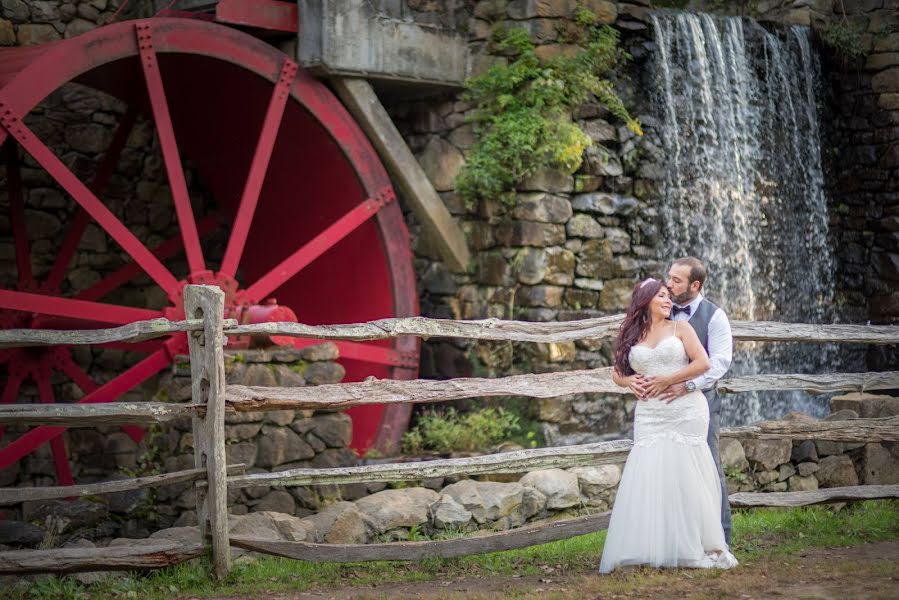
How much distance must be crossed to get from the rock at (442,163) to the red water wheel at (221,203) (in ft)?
1.23

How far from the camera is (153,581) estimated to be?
16.9 ft

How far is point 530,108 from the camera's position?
8.45 meters

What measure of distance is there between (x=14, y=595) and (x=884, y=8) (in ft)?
27.9

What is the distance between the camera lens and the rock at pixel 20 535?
20.3 feet

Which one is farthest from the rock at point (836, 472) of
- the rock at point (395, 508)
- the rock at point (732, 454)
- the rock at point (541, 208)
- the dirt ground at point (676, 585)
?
the rock at point (395, 508)

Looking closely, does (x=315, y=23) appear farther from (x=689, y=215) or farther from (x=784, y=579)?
(x=784, y=579)

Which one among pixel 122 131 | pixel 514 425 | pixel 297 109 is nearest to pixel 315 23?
pixel 297 109

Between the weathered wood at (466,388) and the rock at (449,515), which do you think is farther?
the rock at (449,515)

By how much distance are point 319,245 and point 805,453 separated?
11.2 feet

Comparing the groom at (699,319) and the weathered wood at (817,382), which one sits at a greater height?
the groom at (699,319)

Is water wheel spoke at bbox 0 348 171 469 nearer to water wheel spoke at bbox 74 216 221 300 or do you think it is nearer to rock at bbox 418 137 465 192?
water wheel spoke at bbox 74 216 221 300

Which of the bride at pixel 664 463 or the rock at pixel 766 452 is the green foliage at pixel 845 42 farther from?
the bride at pixel 664 463

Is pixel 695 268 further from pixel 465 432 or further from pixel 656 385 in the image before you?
pixel 465 432

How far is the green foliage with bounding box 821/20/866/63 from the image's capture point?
10.4 meters
